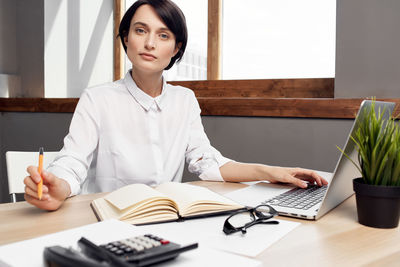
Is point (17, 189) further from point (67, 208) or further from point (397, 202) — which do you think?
point (397, 202)

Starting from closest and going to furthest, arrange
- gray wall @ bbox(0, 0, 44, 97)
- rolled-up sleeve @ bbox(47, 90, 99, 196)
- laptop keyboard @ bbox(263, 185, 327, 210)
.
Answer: laptop keyboard @ bbox(263, 185, 327, 210), rolled-up sleeve @ bbox(47, 90, 99, 196), gray wall @ bbox(0, 0, 44, 97)

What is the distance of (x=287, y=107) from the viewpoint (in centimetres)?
180

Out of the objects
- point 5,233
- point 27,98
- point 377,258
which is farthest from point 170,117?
point 27,98

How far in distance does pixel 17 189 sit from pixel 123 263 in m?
1.12

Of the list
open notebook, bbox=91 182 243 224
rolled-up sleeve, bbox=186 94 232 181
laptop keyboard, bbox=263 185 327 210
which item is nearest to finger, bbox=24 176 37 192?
open notebook, bbox=91 182 243 224

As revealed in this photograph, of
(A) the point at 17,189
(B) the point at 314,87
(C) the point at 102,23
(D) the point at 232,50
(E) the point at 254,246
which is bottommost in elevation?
(A) the point at 17,189

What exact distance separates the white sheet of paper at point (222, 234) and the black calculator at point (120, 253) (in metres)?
0.06

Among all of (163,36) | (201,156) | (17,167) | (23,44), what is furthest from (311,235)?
(23,44)

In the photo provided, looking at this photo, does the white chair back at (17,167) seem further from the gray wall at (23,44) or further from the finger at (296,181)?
the gray wall at (23,44)

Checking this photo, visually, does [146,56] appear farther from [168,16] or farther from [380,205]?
[380,205]

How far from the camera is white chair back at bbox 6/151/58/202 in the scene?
1369 mm

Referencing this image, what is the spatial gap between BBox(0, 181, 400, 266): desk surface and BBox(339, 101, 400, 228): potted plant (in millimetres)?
29

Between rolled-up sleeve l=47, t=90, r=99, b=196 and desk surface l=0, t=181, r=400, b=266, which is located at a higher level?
rolled-up sleeve l=47, t=90, r=99, b=196

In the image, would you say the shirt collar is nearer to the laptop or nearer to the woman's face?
the woman's face
